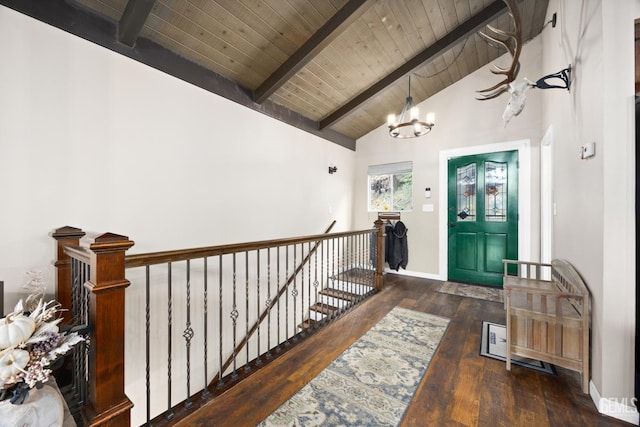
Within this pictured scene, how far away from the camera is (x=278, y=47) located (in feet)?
8.96

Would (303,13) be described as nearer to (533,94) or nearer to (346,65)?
(346,65)

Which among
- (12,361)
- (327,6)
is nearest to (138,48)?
(327,6)

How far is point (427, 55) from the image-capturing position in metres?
3.28

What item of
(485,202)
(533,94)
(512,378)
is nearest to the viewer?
(512,378)

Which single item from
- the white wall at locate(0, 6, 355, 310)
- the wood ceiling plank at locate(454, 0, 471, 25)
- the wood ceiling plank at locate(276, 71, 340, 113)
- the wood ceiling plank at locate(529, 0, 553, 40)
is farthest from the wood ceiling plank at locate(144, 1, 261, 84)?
the wood ceiling plank at locate(529, 0, 553, 40)

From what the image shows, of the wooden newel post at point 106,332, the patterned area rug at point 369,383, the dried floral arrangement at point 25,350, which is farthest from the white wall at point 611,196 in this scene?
the dried floral arrangement at point 25,350

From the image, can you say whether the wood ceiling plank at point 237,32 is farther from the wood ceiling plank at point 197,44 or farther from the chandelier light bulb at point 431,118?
the chandelier light bulb at point 431,118

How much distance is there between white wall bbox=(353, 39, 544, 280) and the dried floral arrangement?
4.38 metres

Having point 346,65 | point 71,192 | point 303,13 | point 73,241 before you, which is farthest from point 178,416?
point 346,65

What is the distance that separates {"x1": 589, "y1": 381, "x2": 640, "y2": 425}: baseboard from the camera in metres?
1.38

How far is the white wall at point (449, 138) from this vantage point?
141 inches

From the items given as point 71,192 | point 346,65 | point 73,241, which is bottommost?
point 73,241

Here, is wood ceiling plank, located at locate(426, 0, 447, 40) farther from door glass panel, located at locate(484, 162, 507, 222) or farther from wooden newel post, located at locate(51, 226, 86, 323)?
wooden newel post, located at locate(51, 226, 86, 323)

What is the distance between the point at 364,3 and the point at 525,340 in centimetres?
297
